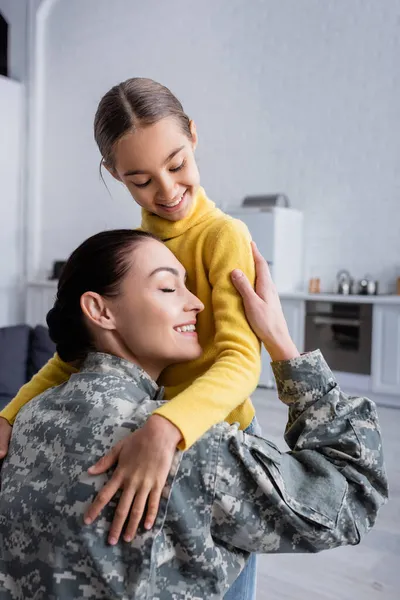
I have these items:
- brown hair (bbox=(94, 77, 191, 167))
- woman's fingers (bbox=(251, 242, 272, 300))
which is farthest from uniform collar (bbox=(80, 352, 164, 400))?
brown hair (bbox=(94, 77, 191, 167))

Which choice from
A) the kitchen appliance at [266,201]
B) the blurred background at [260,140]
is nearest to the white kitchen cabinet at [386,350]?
the blurred background at [260,140]

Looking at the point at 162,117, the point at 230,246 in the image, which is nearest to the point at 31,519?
the point at 230,246

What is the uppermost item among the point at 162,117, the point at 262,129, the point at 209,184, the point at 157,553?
the point at 262,129

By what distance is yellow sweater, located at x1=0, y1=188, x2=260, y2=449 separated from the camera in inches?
35.4

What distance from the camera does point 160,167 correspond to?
1.08 meters

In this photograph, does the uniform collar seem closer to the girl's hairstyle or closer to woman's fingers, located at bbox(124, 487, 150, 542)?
the girl's hairstyle

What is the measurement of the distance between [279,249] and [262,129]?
133cm

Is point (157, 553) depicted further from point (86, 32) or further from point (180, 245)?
point (86, 32)

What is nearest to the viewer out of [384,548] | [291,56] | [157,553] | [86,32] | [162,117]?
[157,553]

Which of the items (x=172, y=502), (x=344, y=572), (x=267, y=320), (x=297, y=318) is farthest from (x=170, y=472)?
(x=297, y=318)

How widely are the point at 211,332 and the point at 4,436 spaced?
14.8 inches

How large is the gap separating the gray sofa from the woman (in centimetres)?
224

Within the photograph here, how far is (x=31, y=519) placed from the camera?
84 centimetres

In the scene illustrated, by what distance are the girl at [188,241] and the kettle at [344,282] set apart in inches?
176
